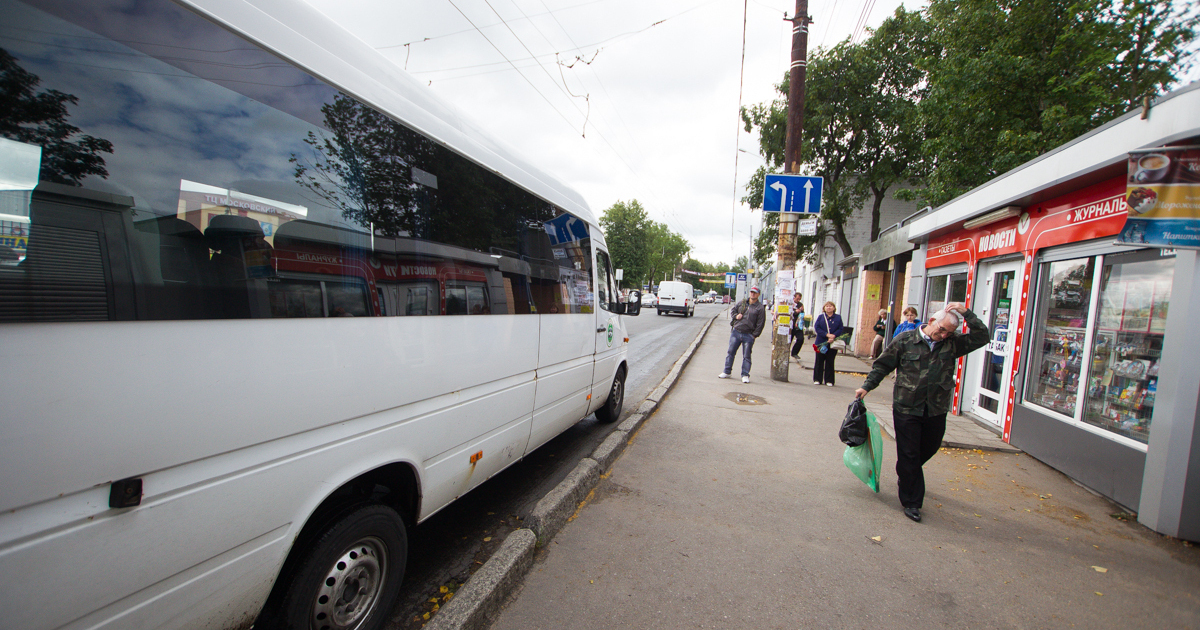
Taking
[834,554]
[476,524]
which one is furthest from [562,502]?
[834,554]

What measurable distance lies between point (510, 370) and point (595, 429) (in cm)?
284

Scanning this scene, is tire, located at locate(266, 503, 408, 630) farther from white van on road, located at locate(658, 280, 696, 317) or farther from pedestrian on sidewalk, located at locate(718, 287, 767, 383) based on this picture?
white van on road, located at locate(658, 280, 696, 317)

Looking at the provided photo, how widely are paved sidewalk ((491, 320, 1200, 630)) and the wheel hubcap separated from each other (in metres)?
0.64

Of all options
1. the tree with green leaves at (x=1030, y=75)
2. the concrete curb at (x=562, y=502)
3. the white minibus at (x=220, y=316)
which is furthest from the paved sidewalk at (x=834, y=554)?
the tree with green leaves at (x=1030, y=75)

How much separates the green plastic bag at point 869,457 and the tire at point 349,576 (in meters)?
3.69

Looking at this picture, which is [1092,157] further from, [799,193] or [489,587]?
[489,587]

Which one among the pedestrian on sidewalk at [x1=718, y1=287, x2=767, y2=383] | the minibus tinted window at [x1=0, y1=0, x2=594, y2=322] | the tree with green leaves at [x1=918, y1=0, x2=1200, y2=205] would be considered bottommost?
the pedestrian on sidewalk at [x1=718, y1=287, x2=767, y2=383]

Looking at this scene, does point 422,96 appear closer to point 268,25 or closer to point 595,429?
point 268,25

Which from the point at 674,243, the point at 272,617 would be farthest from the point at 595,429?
the point at 674,243

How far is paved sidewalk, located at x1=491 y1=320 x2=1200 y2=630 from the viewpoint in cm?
274

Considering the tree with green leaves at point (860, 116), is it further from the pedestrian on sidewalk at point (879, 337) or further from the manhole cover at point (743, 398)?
the manhole cover at point (743, 398)

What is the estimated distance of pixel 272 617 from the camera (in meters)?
2.02

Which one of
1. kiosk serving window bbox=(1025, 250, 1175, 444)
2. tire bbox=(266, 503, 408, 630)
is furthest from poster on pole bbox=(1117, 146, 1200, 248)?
tire bbox=(266, 503, 408, 630)

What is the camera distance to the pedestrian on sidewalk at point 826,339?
945cm
